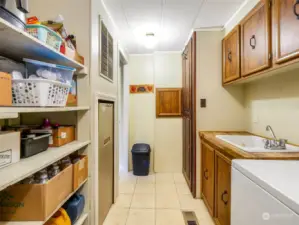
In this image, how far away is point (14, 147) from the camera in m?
1.09

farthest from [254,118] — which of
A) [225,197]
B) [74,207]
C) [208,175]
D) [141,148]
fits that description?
[74,207]

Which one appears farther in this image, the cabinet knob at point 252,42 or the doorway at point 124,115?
the doorway at point 124,115

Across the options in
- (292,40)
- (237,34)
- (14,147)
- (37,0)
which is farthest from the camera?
(237,34)

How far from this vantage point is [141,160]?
3.73m

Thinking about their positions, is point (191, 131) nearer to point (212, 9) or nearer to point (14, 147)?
point (212, 9)

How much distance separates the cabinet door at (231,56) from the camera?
2.24m

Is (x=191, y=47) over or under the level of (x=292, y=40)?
over

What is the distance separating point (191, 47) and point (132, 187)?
2.34 m

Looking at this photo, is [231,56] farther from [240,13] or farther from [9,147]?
[9,147]

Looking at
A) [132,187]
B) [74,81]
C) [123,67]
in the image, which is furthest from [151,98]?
[74,81]

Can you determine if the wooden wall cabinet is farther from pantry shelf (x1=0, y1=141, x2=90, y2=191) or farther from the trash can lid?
pantry shelf (x1=0, y1=141, x2=90, y2=191)

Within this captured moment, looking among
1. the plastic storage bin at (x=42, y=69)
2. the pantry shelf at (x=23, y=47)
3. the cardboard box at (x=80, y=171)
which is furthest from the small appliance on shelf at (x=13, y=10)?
the cardboard box at (x=80, y=171)

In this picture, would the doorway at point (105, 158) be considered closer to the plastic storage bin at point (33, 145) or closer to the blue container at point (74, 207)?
the blue container at point (74, 207)

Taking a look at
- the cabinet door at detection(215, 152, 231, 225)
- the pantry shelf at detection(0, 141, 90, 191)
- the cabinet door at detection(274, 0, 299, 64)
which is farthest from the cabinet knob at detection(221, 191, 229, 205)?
the pantry shelf at detection(0, 141, 90, 191)
